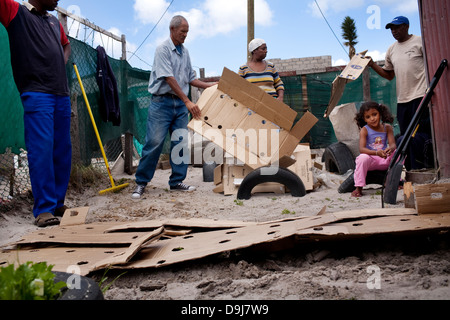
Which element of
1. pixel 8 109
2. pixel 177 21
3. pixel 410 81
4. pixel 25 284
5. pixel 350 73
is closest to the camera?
pixel 25 284

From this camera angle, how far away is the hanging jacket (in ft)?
18.5

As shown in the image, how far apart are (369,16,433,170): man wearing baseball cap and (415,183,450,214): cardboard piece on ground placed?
2.09 metres

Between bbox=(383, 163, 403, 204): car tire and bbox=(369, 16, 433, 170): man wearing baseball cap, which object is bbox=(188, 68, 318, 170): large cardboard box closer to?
bbox=(369, 16, 433, 170): man wearing baseball cap

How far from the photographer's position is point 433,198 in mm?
2154

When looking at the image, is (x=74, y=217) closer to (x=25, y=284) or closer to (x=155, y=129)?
(x=155, y=129)

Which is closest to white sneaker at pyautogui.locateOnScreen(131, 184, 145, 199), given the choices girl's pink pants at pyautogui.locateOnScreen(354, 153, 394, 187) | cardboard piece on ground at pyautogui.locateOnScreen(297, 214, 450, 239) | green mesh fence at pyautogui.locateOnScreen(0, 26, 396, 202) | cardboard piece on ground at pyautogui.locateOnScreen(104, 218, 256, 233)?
green mesh fence at pyautogui.locateOnScreen(0, 26, 396, 202)

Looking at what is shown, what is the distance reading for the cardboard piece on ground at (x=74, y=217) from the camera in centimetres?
305

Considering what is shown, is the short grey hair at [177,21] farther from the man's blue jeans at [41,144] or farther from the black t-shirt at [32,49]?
the man's blue jeans at [41,144]

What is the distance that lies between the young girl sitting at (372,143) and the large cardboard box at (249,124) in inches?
23.1

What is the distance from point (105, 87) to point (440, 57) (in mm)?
4354

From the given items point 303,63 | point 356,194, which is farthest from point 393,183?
point 303,63

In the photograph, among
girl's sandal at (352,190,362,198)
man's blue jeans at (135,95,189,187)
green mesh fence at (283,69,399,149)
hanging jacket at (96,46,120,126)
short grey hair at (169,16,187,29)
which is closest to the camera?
girl's sandal at (352,190,362,198)
